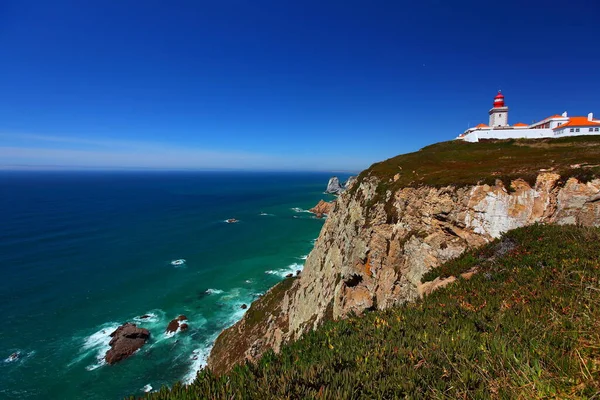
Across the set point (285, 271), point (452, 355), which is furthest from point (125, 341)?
point (452, 355)

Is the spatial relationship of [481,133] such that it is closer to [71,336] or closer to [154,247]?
[71,336]

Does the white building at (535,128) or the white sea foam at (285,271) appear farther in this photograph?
the white sea foam at (285,271)

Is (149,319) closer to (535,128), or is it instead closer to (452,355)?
(452,355)

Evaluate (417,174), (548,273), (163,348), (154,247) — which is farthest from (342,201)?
(154,247)

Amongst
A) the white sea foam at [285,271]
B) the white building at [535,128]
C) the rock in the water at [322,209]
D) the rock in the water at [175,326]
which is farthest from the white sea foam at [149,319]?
the rock in the water at [322,209]

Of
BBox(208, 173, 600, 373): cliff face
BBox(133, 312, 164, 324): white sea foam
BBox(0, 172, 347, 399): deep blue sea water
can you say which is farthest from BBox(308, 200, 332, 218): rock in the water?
BBox(133, 312, 164, 324): white sea foam

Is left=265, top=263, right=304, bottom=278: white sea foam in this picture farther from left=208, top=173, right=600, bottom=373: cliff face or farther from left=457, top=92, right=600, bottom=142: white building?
left=457, top=92, right=600, bottom=142: white building

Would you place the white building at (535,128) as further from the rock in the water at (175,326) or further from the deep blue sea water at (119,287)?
the rock in the water at (175,326)
